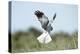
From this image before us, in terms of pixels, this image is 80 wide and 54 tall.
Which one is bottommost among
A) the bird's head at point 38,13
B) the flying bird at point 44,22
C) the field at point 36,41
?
the field at point 36,41

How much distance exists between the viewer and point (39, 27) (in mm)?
1949

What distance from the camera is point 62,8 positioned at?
2072 mm

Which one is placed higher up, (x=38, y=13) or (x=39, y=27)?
(x=38, y=13)

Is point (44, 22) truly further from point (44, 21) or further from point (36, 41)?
point (36, 41)

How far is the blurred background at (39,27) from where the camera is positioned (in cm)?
186

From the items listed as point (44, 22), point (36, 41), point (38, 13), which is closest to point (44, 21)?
point (44, 22)

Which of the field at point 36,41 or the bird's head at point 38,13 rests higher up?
the bird's head at point 38,13

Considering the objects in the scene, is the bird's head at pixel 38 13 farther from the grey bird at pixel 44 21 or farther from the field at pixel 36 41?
the field at pixel 36 41

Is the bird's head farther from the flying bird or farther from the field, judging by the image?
the field

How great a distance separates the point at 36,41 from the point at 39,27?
0.17 m

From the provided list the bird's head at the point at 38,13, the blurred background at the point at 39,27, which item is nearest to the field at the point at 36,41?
the blurred background at the point at 39,27

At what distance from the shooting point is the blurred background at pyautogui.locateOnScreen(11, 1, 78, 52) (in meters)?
1.86

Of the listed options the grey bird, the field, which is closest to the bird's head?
the grey bird

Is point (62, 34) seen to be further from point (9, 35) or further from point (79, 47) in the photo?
point (9, 35)
